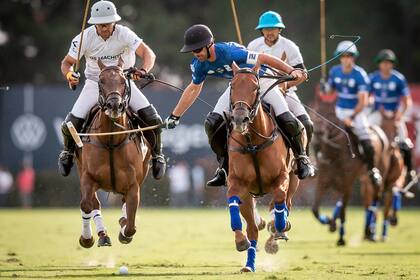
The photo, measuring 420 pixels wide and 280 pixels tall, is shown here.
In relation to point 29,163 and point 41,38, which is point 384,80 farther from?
point 41,38

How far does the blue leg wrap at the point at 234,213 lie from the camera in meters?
11.2

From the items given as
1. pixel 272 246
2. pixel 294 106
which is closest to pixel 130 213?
pixel 272 246

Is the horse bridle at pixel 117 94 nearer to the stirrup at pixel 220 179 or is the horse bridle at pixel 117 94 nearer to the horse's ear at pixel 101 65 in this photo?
the horse's ear at pixel 101 65

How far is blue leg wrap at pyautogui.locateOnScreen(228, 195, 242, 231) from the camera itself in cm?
1122

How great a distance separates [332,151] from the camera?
1786 cm

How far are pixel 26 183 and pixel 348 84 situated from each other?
15.8 m

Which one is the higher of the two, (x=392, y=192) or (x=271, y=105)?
(x=271, y=105)

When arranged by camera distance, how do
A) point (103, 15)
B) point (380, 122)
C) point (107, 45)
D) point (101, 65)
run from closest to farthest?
1. point (101, 65)
2. point (103, 15)
3. point (107, 45)
4. point (380, 122)

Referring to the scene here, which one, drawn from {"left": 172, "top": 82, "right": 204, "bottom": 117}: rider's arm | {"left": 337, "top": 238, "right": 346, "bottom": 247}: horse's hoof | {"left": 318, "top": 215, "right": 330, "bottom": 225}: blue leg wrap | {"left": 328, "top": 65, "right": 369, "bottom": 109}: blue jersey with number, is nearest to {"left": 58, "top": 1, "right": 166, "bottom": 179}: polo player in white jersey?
{"left": 172, "top": 82, "right": 204, "bottom": 117}: rider's arm

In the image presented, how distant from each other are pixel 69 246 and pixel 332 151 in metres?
4.46

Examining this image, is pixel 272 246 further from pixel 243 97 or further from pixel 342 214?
pixel 342 214

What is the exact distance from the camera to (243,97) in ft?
35.7

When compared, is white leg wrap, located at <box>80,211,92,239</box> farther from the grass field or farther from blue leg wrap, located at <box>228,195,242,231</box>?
blue leg wrap, located at <box>228,195,242,231</box>

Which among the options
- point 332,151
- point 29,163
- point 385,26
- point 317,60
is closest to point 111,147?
point 332,151
